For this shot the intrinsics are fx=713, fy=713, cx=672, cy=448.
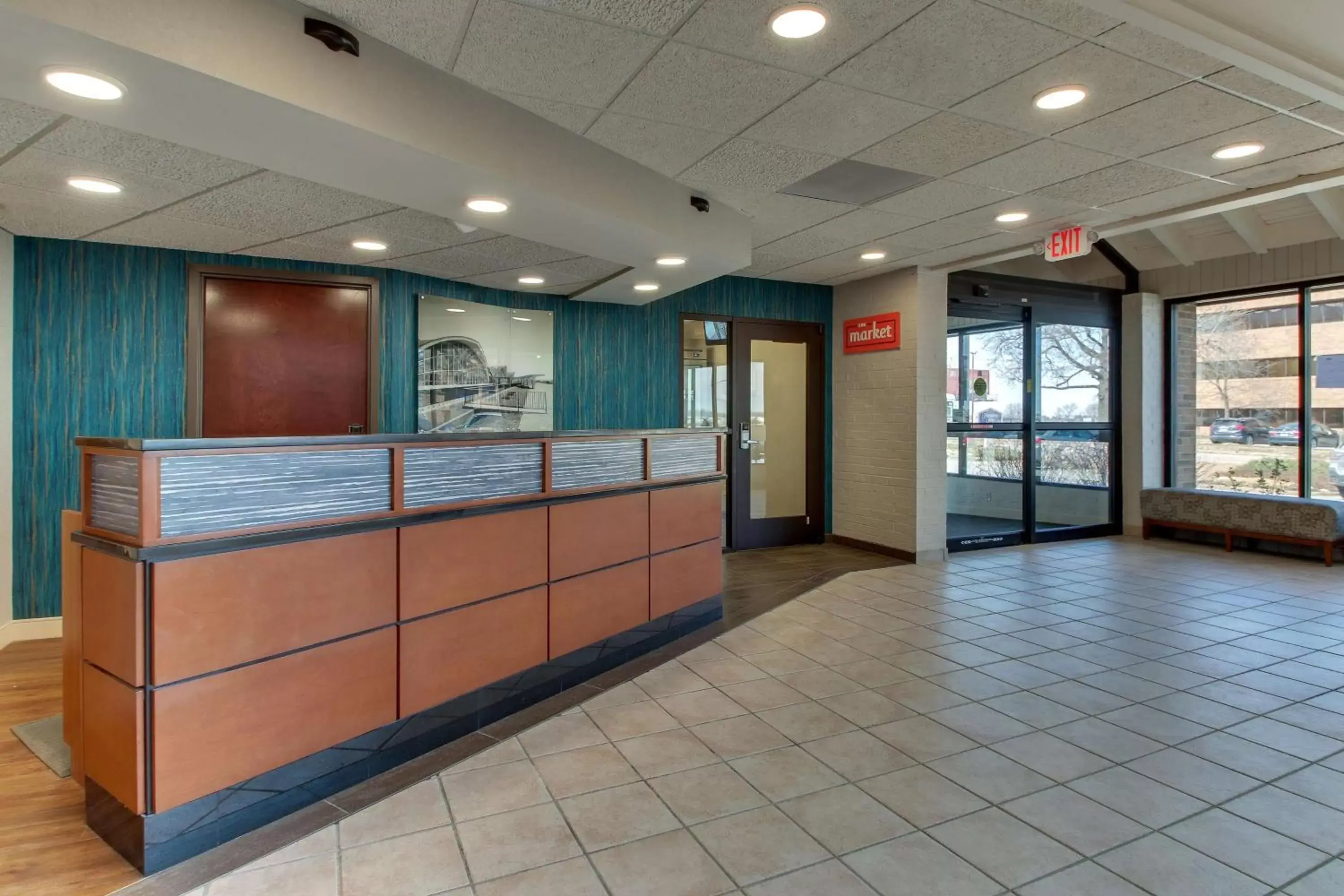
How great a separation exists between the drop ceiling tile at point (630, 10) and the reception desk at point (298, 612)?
1617 mm

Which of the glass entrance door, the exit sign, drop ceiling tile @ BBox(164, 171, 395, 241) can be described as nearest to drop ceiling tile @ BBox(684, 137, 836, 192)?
drop ceiling tile @ BBox(164, 171, 395, 241)

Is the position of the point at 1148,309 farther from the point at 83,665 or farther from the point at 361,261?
the point at 83,665

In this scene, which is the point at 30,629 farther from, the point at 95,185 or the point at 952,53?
the point at 952,53

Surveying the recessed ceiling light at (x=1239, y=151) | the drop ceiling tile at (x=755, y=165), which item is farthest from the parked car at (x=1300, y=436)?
the drop ceiling tile at (x=755, y=165)

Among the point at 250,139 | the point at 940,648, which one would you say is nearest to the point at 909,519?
the point at 940,648

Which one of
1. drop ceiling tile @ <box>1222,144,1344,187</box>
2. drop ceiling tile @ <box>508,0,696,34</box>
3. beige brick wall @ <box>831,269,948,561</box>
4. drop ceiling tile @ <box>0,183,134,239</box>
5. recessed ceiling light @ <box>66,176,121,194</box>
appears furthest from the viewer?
beige brick wall @ <box>831,269,948,561</box>

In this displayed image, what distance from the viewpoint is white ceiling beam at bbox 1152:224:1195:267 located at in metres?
7.08

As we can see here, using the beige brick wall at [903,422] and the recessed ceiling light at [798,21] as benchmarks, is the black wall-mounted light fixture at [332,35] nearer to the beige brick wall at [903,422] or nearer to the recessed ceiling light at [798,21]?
the recessed ceiling light at [798,21]

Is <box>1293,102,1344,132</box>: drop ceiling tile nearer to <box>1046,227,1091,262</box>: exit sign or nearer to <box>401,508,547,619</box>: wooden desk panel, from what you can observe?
<box>1046,227,1091,262</box>: exit sign

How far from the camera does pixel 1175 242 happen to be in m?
7.21

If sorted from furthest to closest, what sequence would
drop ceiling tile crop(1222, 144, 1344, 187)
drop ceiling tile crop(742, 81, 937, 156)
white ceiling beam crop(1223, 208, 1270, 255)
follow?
white ceiling beam crop(1223, 208, 1270, 255), drop ceiling tile crop(1222, 144, 1344, 187), drop ceiling tile crop(742, 81, 937, 156)

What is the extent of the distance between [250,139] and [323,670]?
6.46 feet

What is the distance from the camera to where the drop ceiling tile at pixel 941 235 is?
5230 millimetres

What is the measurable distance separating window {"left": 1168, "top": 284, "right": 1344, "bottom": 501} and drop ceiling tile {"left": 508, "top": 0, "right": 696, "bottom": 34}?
769 centimetres
